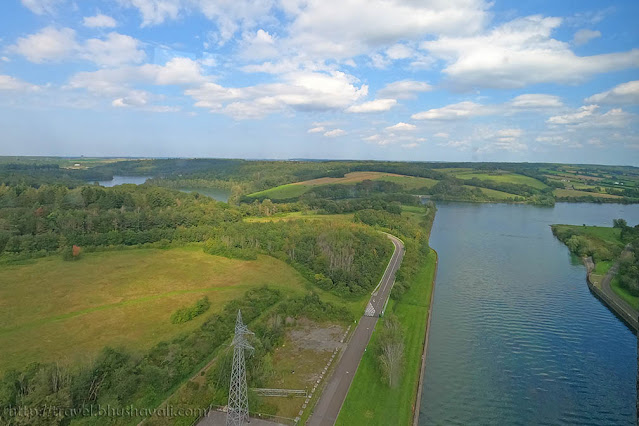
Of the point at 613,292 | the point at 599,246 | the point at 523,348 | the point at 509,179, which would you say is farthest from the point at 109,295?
the point at 509,179

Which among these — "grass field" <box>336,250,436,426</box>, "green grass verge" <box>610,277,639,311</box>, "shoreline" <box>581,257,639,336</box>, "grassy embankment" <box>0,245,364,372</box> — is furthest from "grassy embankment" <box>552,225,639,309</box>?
"grassy embankment" <box>0,245,364,372</box>

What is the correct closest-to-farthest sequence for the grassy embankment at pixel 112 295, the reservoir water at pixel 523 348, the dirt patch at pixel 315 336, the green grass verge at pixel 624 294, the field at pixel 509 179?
the reservoir water at pixel 523 348 → the dirt patch at pixel 315 336 → the grassy embankment at pixel 112 295 → the green grass verge at pixel 624 294 → the field at pixel 509 179

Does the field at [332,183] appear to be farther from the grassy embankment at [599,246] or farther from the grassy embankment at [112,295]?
the grassy embankment at [599,246]

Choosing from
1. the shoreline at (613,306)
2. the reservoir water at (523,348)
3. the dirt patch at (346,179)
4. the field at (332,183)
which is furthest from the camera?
the dirt patch at (346,179)

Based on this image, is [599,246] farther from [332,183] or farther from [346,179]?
[346,179]

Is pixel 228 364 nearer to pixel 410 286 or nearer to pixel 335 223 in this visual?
pixel 410 286

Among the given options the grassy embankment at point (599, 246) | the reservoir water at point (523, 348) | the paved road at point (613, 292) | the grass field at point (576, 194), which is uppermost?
the grass field at point (576, 194)

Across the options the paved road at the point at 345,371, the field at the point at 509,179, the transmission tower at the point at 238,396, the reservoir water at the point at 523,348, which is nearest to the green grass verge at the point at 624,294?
the reservoir water at the point at 523,348

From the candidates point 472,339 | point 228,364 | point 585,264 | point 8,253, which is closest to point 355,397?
point 228,364
